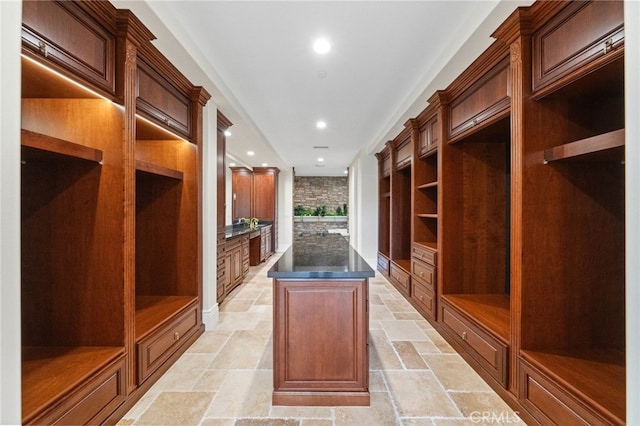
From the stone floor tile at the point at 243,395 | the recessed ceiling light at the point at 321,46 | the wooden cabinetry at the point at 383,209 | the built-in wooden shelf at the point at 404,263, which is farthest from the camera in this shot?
the wooden cabinetry at the point at 383,209

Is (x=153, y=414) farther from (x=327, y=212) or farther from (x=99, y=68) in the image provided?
(x=327, y=212)

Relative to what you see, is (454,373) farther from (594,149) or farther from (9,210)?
(9,210)

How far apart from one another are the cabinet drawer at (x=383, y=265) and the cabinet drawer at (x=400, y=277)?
0.26 m

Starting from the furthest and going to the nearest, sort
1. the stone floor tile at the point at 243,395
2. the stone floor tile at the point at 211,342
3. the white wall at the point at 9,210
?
the stone floor tile at the point at 211,342
the stone floor tile at the point at 243,395
the white wall at the point at 9,210

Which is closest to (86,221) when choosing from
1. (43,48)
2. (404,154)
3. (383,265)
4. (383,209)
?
(43,48)

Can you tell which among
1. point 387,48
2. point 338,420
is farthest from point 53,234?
point 387,48

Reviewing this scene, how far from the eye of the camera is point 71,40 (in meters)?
1.52

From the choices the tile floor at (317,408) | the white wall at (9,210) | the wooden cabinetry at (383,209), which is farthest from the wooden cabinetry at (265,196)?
the white wall at (9,210)

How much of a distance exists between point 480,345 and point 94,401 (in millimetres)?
2662

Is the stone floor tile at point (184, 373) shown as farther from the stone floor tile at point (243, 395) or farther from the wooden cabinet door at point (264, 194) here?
the wooden cabinet door at point (264, 194)

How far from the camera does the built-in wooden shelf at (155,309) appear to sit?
216cm

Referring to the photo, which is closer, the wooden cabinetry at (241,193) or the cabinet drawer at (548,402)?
the cabinet drawer at (548,402)

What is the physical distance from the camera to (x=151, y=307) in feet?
8.38

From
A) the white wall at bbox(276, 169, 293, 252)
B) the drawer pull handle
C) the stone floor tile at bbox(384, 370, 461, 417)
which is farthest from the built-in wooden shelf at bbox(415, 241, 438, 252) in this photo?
the white wall at bbox(276, 169, 293, 252)
